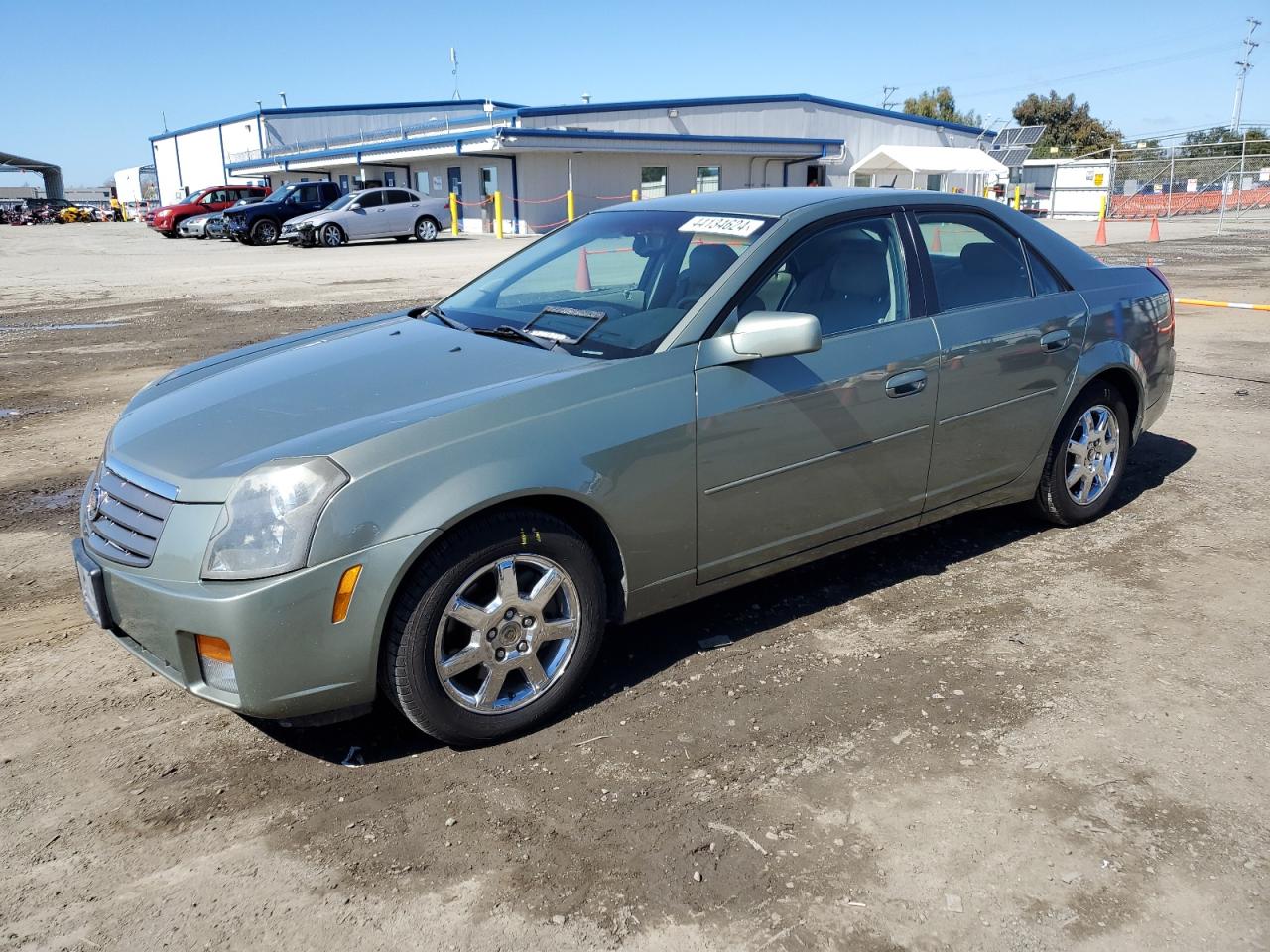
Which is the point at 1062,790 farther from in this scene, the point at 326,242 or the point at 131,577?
the point at 326,242

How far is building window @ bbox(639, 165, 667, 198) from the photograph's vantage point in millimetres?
41594

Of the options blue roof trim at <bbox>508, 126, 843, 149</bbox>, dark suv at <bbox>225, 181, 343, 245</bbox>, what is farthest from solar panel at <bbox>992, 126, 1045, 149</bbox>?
dark suv at <bbox>225, 181, 343, 245</bbox>

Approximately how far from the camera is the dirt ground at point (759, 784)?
2479mm

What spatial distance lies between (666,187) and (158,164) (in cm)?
5273

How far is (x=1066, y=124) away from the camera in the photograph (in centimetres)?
8394

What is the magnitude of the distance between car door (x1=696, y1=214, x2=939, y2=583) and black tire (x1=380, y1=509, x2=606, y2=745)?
516 mm

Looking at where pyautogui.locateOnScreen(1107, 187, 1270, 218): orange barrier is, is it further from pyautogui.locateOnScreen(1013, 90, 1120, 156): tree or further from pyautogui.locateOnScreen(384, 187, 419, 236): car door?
pyautogui.locateOnScreen(1013, 90, 1120, 156): tree

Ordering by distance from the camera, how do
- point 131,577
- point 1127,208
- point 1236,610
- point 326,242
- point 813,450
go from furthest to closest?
point 1127,208 < point 326,242 < point 1236,610 < point 813,450 < point 131,577

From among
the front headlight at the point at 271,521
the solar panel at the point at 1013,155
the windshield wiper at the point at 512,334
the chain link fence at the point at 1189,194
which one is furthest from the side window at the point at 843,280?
the solar panel at the point at 1013,155

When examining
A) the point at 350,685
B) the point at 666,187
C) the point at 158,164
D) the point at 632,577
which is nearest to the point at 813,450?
the point at 632,577

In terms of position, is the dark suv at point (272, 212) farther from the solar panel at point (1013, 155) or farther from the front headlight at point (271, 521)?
the solar panel at point (1013, 155)

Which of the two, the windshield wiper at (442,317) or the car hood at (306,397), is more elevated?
the windshield wiper at (442,317)

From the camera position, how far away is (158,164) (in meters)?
77.8

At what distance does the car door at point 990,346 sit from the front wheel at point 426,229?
29.3 meters
